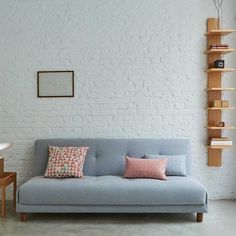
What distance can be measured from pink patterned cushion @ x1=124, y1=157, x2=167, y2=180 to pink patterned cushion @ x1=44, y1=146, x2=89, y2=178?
1.76 feet

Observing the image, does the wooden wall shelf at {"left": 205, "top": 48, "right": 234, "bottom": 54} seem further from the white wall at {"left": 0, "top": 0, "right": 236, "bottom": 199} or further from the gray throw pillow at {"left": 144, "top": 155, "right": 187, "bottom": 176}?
the gray throw pillow at {"left": 144, "top": 155, "right": 187, "bottom": 176}

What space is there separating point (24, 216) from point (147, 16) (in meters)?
2.71

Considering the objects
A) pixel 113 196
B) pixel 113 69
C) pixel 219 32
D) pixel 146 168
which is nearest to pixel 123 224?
pixel 113 196

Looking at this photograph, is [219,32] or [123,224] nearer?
[123,224]

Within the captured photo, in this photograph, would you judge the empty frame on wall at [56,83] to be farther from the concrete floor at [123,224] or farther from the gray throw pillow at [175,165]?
the concrete floor at [123,224]

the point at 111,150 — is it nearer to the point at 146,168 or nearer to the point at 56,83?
the point at 146,168

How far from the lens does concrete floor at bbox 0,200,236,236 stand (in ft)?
12.4

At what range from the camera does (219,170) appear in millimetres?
5027

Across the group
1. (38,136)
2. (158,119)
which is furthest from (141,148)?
(38,136)

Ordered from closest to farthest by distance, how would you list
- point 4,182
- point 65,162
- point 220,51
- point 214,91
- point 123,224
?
1. point 123,224
2. point 4,182
3. point 65,162
4. point 220,51
5. point 214,91

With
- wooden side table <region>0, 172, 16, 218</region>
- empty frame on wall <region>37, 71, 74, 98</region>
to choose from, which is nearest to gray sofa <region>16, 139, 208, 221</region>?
wooden side table <region>0, 172, 16, 218</region>

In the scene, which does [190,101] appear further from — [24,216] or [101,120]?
[24,216]

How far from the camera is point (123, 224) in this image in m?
4.05

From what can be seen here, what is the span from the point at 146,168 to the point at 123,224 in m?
0.66
